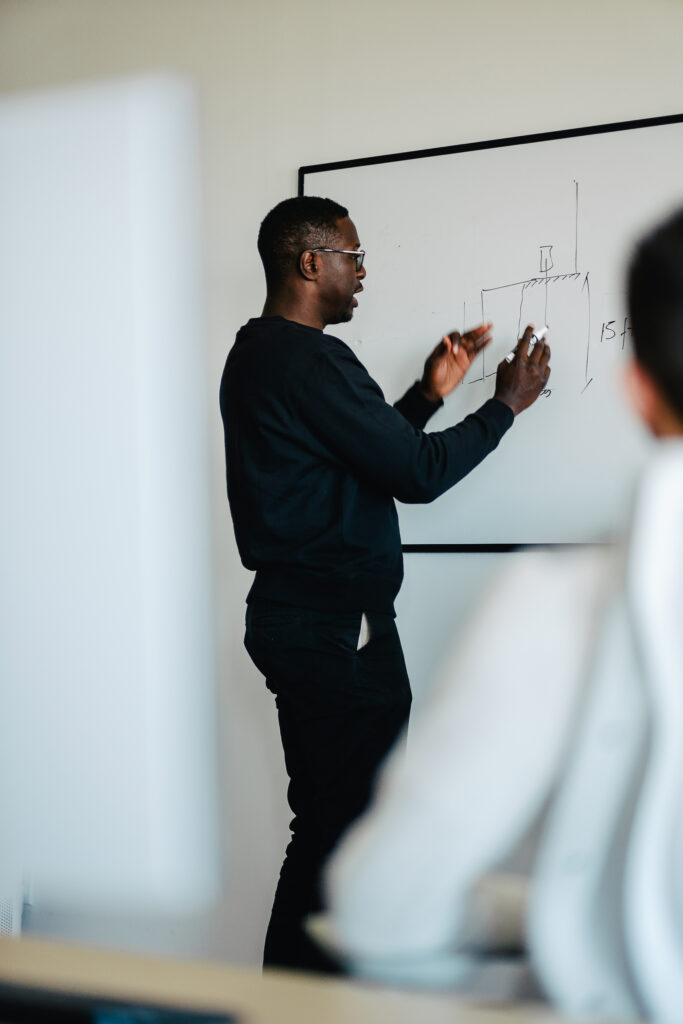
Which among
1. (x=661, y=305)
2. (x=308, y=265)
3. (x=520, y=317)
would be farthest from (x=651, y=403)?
(x=520, y=317)

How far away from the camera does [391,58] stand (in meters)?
2.28

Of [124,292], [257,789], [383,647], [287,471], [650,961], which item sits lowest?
[257,789]

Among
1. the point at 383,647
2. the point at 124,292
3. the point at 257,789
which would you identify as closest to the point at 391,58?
the point at 124,292

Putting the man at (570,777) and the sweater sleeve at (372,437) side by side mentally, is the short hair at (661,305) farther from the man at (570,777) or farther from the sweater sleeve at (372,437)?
the sweater sleeve at (372,437)

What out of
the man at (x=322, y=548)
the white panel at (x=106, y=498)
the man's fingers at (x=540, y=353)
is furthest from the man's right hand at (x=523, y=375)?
the white panel at (x=106, y=498)

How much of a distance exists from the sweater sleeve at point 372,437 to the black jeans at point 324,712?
24cm

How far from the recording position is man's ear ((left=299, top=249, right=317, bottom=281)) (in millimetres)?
1958

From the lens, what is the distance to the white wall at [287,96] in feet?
6.86

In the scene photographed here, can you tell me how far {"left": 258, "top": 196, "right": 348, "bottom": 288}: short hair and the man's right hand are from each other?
16.5 inches

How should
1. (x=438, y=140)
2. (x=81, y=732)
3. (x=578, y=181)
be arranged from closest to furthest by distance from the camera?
(x=578, y=181)
(x=438, y=140)
(x=81, y=732)

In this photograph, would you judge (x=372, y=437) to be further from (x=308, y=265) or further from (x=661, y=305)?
(x=661, y=305)

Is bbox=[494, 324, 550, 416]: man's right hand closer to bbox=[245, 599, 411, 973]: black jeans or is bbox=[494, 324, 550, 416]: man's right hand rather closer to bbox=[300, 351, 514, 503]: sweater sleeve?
bbox=[300, 351, 514, 503]: sweater sleeve

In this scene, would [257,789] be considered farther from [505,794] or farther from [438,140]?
[505,794]

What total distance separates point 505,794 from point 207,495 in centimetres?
189
